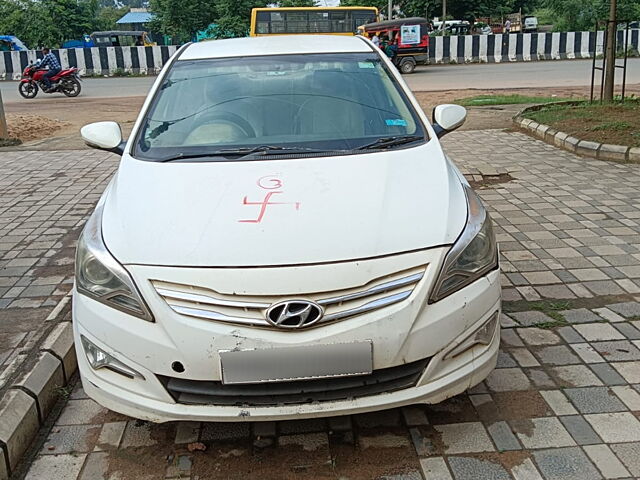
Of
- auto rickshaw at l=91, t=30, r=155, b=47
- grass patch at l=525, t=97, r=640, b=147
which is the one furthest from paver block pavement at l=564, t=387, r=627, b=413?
auto rickshaw at l=91, t=30, r=155, b=47

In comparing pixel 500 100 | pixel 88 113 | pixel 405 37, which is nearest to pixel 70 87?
pixel 88 113

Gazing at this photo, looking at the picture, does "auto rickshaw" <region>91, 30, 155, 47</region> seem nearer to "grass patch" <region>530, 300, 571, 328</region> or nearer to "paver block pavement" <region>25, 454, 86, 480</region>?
"grass patch" <region>530, 300, 571, 328</region>

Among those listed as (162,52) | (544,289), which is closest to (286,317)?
(544,289)

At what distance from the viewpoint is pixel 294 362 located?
2395 millimetres

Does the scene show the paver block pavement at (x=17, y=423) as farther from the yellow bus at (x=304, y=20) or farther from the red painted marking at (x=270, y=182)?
the yellow bus at (x=304, y=20)

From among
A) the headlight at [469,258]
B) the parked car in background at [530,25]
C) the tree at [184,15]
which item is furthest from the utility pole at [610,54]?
the parked car in background at [530,25]

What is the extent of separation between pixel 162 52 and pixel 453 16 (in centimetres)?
2474

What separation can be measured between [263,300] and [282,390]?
13.9 inches

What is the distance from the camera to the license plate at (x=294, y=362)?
2.39 metres

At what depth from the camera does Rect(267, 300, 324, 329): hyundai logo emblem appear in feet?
7.88

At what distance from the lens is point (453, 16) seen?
45.7 meters

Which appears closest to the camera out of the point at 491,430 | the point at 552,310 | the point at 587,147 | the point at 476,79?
the point at 491,430

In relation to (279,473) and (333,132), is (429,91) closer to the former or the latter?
(333,132)

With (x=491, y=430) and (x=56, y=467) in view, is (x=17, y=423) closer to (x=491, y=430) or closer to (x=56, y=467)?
(x=56, y=467)
